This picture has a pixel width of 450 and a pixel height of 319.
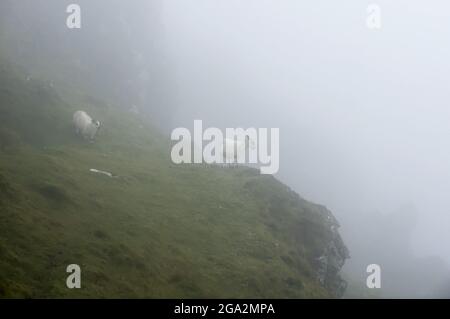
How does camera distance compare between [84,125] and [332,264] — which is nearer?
[332,264]

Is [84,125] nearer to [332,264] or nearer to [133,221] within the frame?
[133,221]

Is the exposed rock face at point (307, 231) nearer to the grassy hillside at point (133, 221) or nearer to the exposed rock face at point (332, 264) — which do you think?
the exposed rock face at point (332, 264)

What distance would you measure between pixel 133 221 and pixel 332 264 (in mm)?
15980

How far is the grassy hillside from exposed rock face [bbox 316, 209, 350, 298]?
0.64ft

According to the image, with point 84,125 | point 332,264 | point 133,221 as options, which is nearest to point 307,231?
point 332,264

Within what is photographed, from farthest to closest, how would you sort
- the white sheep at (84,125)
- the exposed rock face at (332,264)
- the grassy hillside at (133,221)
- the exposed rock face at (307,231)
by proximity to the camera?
the white sheep at (84,125), the exposed rock face at (332,264), the exposed rock face at (307,231), the grassy hillside at (133,221)

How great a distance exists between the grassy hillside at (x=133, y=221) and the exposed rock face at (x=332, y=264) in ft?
0.64

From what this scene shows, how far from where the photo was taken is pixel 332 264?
114 feet

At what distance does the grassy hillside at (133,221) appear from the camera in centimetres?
2025

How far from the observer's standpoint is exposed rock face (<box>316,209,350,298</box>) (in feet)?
108

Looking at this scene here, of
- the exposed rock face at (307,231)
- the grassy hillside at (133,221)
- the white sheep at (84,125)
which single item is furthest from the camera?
the white sheep at (84,125)

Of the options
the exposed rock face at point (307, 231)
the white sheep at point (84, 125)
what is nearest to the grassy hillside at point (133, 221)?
the exposed rock face at point (307, 231)
